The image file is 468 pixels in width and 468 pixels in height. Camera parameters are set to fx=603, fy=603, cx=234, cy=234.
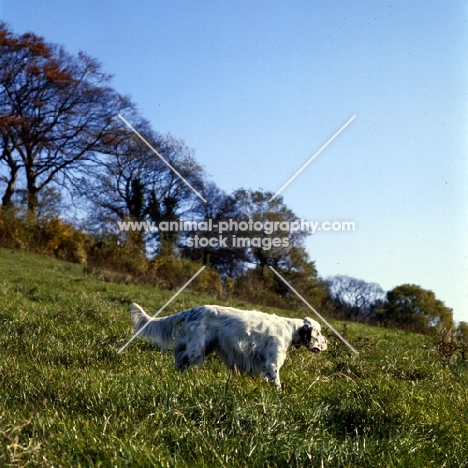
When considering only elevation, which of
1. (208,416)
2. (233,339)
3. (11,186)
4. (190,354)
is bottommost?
(208,416)

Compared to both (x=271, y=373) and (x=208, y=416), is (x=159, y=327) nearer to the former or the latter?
(x=271, y=373)

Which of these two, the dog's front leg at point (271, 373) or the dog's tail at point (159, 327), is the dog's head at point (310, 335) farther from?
the dog's tail at point (159, 327)

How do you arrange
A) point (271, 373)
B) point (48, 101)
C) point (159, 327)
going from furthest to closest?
point (48, 101) → point (159, 327) → point (271, 373)

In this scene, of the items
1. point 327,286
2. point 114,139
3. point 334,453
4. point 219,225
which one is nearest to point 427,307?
point 327,286

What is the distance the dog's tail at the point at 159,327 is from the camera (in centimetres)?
696

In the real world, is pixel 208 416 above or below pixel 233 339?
below

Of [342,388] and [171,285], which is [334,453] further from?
[171,285]

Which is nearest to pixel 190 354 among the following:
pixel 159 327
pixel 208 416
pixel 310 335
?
pixel 159 327

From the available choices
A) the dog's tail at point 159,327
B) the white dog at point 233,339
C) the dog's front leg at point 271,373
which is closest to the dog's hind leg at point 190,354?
the white dog at point 233,339

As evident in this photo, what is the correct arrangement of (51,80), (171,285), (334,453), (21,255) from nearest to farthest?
1. (334,453)
2. (171,285)
3. (21,255)
4. (51,80)

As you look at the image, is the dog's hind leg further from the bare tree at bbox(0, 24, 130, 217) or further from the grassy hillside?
the bare tree at bbox(0, 24, 130, 217)

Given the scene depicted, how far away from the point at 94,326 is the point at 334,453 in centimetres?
603

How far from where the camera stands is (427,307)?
31.5 m

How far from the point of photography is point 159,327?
7156 millimetres
